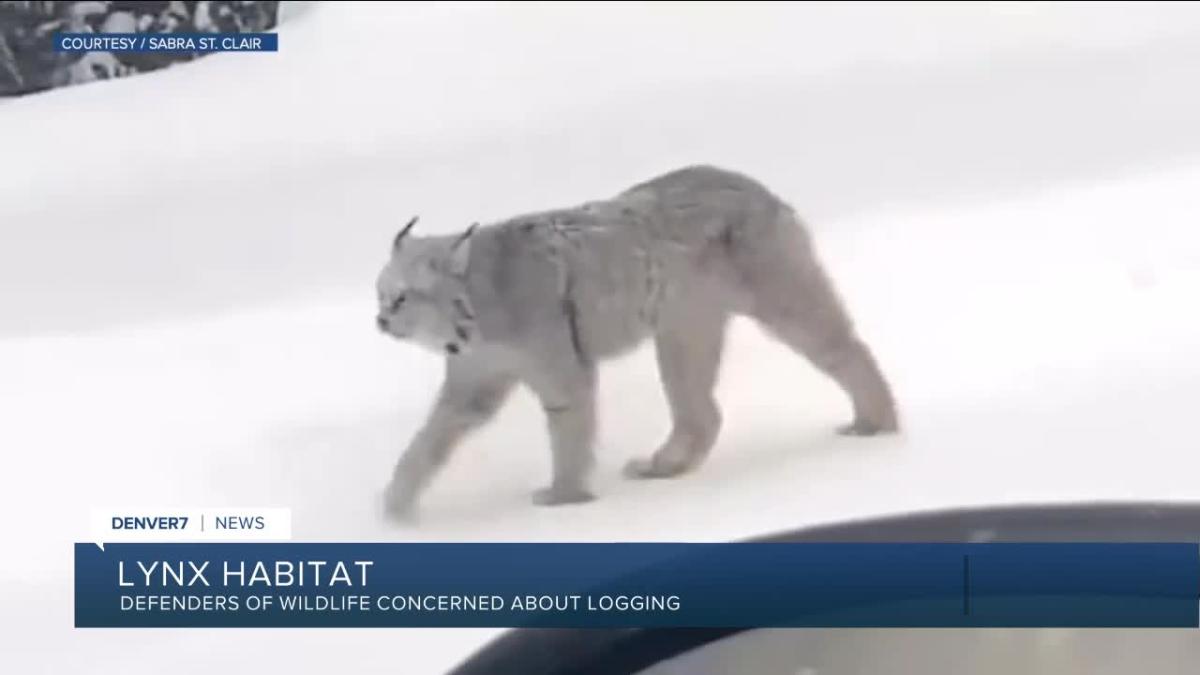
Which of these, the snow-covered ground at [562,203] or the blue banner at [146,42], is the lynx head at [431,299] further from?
the blue banner at [146,42]

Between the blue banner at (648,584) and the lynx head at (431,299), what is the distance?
0.12m

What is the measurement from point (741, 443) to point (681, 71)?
45 centimetres

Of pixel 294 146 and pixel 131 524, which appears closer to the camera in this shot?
pixel 131 524

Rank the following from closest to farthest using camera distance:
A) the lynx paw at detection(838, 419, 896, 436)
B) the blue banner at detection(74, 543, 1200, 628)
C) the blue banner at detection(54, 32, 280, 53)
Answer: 1. the blue banner at detection(74, 543, 1200, 628)
2. the lynx paw at detection(838, 419, 896, 436)
3. the blue banner at detection(54, 32, 280, 53)

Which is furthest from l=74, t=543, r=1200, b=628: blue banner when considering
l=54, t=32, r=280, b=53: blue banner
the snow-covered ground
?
l=54, t=32, r=280, b=53: blue banner

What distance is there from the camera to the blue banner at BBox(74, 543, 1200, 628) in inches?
32.0

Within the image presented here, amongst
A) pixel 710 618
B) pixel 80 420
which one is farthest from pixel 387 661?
pixel 80 420

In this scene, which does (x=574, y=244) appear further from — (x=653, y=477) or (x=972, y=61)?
(x=972, y=61)

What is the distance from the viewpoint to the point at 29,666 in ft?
2.56

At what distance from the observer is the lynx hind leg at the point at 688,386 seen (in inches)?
35.4

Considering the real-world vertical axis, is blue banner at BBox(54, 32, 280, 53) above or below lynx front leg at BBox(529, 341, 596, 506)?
above

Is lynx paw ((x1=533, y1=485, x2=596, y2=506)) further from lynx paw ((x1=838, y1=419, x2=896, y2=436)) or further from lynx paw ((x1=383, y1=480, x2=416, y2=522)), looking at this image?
lynx paw ((x1=838, y1=419, x2=896, y2=436))

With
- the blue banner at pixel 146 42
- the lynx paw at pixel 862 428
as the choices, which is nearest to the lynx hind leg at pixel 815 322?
the lynx paw at pixel 862 428

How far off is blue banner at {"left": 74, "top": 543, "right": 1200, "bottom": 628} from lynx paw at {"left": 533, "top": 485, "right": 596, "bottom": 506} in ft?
0.12
